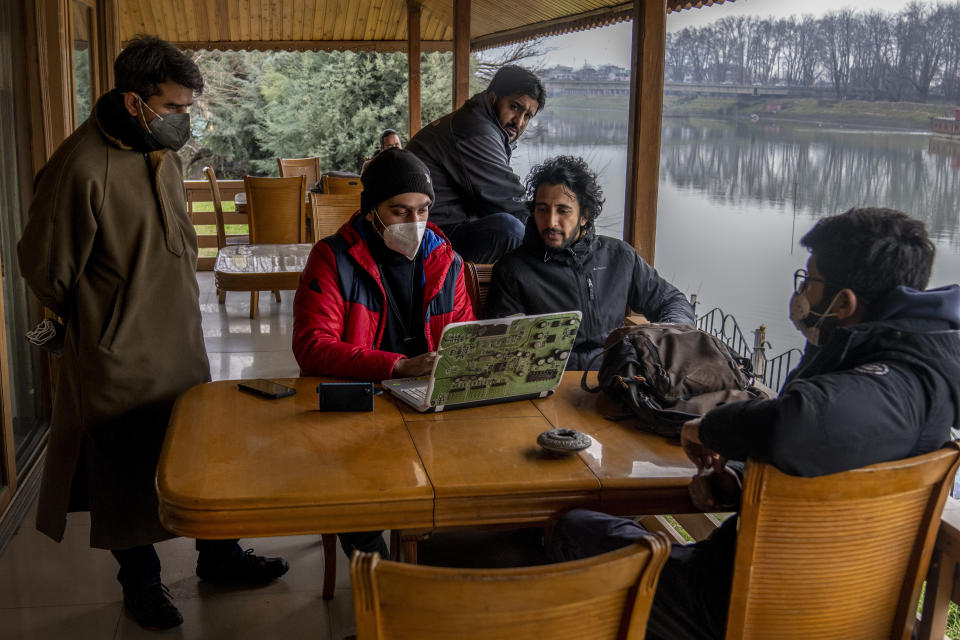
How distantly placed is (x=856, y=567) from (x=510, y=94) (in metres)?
2.35

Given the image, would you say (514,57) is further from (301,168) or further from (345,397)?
(345,397)

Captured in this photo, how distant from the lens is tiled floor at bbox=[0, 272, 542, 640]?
243cm

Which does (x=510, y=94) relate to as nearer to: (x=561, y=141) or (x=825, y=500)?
(x=825, y=500)

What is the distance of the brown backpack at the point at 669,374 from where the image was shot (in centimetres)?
196

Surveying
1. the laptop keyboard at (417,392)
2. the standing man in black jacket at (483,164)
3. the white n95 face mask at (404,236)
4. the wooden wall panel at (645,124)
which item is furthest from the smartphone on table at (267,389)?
the wooden wall panel at (645,124)

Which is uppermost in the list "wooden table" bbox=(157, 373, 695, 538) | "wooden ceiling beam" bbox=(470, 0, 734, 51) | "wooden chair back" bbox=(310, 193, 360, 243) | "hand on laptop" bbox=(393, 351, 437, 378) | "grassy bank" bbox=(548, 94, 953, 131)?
"wooden ceiling beam" bbox=(470, 0, 734, 51)

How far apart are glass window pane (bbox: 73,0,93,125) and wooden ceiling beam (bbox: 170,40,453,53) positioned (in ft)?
19.2

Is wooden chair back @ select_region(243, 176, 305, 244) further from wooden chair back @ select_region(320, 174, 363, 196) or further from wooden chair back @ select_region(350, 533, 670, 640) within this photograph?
wooden chair back @ select_region(350, 533, 670, 640)

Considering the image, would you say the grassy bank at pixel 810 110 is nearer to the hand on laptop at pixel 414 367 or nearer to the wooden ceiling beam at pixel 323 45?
the hand on laptop at pixel 414 367

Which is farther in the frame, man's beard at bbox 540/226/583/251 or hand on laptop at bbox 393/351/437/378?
man's beard at bbox 540/226/583/251

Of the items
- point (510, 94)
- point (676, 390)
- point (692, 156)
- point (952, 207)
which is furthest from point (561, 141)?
point (676, 390)

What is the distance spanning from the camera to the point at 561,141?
7.05 meters

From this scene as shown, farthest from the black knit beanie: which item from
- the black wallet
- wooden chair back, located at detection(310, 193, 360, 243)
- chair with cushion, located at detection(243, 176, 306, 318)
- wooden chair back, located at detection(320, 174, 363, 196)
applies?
wooden chair back, located at detection(320, 174, 363, 196)

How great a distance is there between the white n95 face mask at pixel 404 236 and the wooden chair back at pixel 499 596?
1.49 m
